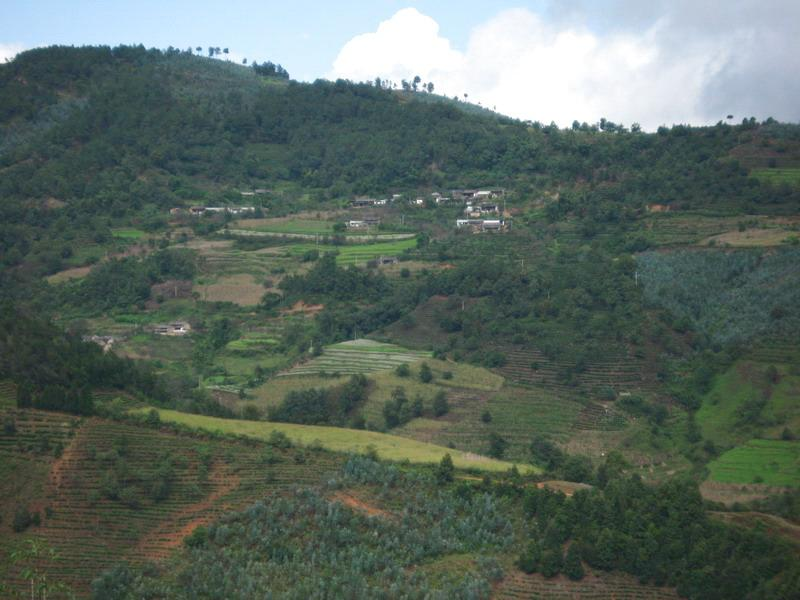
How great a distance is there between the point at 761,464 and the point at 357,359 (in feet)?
54.8

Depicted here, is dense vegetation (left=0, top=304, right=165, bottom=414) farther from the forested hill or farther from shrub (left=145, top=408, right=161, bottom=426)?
the forested hill

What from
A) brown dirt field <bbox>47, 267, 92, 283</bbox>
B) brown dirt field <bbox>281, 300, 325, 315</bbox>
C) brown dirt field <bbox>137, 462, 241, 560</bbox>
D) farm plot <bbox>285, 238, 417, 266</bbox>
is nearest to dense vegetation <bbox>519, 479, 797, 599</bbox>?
brown dirt field <bbox>137, 462, 241, 560</bbox>

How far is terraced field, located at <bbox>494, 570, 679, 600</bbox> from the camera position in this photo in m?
24.3

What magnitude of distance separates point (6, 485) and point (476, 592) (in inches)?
477

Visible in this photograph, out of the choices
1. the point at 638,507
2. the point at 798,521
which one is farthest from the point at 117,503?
the point at 798,521

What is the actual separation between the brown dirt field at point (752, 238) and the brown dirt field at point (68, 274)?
2929cm

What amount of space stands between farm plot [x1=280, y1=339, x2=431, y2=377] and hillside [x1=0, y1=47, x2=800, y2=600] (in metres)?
0.22

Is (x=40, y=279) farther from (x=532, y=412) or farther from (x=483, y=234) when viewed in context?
(x=532, y=412)

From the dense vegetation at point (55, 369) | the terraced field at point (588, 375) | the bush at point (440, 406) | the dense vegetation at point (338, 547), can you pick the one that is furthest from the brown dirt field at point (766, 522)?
the dense vegetation at point (55, 369)

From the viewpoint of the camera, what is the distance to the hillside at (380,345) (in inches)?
1013

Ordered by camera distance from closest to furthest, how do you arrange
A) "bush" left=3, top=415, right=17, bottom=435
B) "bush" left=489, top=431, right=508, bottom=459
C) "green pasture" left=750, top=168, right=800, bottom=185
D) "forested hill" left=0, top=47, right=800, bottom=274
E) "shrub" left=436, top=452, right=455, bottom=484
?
"bush" left=3, top=415, right=17, bottom=435
"shrub" left=436, top=452, right=455, bottom=484
"bush" left=489, top=431, right=508, bottom=459
"green pasture" left=750, top=168, right=800, bottom=185
"forested hill" left=0, top=47, right=800, bottom=274

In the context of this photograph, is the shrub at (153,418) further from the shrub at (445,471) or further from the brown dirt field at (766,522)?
the brown dirt field at (766,522)

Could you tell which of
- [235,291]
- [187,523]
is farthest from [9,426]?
[235,291]

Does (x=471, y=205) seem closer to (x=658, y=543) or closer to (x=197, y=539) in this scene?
(x=658, y=543)
